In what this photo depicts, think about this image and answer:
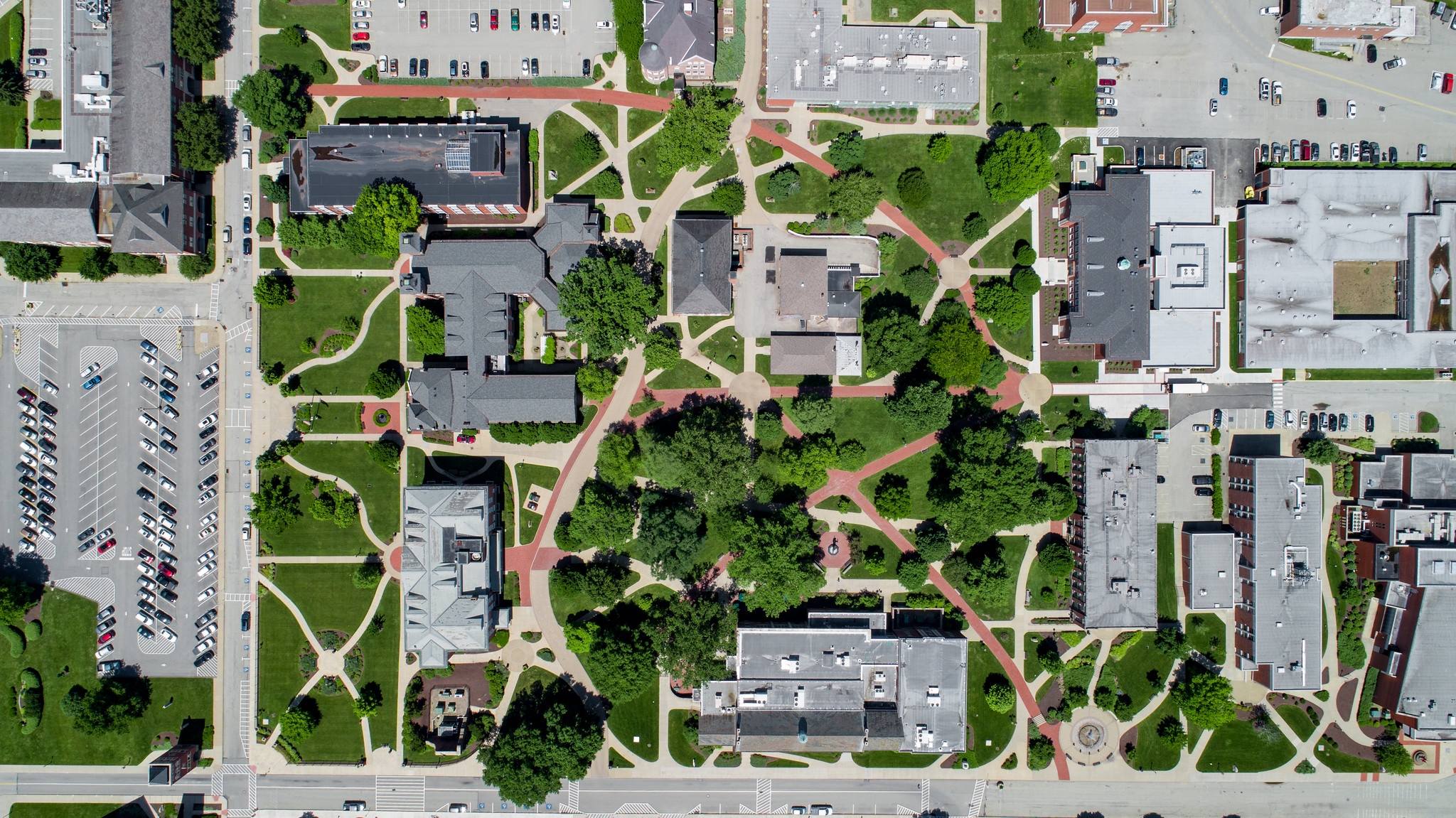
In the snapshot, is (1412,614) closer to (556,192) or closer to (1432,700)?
(1432,700)

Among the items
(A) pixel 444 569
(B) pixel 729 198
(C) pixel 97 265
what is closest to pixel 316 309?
(C) pixel 97 265

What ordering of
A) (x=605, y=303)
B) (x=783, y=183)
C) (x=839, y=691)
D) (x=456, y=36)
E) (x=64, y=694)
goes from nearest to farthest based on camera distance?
(x=605, y=303), (x=783, y=183), (x=839, y=691), (x=456, y=36), (x=64, y=694)

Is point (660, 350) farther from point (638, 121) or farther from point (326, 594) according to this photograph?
point (326, 594)

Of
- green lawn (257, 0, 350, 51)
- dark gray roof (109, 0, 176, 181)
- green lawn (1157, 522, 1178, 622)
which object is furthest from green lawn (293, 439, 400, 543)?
green lawn (1157, 522, 1178, 622)

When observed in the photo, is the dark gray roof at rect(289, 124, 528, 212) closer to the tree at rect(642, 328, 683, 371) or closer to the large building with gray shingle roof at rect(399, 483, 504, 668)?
the tree at rect(642, 328, 683, 371)

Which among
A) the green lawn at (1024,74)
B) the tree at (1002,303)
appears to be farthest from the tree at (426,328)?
the green lawn at (1024,74)
